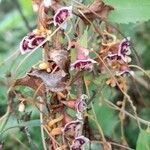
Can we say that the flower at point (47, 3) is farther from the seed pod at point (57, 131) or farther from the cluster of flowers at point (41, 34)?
the seed pod at point (57, 131)

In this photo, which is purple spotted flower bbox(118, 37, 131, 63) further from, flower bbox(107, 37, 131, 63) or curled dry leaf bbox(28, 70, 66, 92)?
curled dry leaf bbox(28, 70, 66, 92)

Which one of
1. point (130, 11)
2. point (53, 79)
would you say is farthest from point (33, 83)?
point (130, 11)

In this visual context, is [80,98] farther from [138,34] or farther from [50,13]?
[138,34]

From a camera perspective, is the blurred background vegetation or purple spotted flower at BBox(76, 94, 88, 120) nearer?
purple spotted flower at BBox(76, 94, 88, 120)

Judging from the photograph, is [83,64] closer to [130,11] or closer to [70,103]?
[70,103]

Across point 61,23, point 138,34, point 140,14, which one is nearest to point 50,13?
point 61,23

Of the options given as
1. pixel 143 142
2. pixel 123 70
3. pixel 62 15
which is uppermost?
pixel 62 15

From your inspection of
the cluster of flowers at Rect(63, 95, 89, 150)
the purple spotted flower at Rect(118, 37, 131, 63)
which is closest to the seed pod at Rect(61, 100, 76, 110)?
the cluster of flowers at Rect(63, 95, 89, 150)
